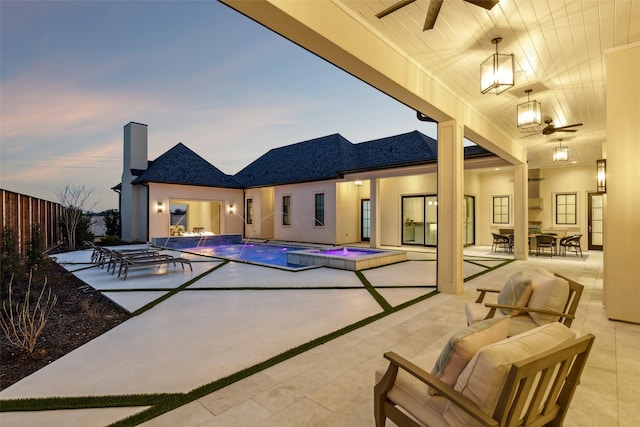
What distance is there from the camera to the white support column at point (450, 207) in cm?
615

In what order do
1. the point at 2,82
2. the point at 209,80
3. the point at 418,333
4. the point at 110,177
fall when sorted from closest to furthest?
the point at 418,333, the point at 2,82, the point at 209,80, the point at 110,177

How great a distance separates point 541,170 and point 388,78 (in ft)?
46.2

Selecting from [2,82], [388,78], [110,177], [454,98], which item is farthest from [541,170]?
[110,177]

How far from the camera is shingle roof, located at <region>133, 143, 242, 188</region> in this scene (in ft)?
52.7

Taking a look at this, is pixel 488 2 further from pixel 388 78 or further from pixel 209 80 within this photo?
pixel 209 80

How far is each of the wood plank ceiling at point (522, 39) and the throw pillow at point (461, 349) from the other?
11.1 feet

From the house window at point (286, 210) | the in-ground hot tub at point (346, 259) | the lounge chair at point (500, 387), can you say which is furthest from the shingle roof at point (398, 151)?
the lounge chair at point (500, 387)

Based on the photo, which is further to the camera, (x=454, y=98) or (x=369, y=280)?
(x=369, y=280)

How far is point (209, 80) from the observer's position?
17.1 metres

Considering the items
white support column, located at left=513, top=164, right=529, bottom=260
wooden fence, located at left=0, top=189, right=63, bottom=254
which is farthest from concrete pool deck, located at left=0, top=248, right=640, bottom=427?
white support column, located at left=513, top=164, right=529, bottom=260

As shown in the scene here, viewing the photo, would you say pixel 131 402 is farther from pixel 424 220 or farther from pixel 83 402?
pixel 424 220

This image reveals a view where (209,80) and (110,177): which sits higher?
(209,80)

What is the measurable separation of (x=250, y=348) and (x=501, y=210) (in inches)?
592

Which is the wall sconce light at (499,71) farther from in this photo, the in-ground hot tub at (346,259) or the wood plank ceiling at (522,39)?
the in-ground hot tub at (346,259)
